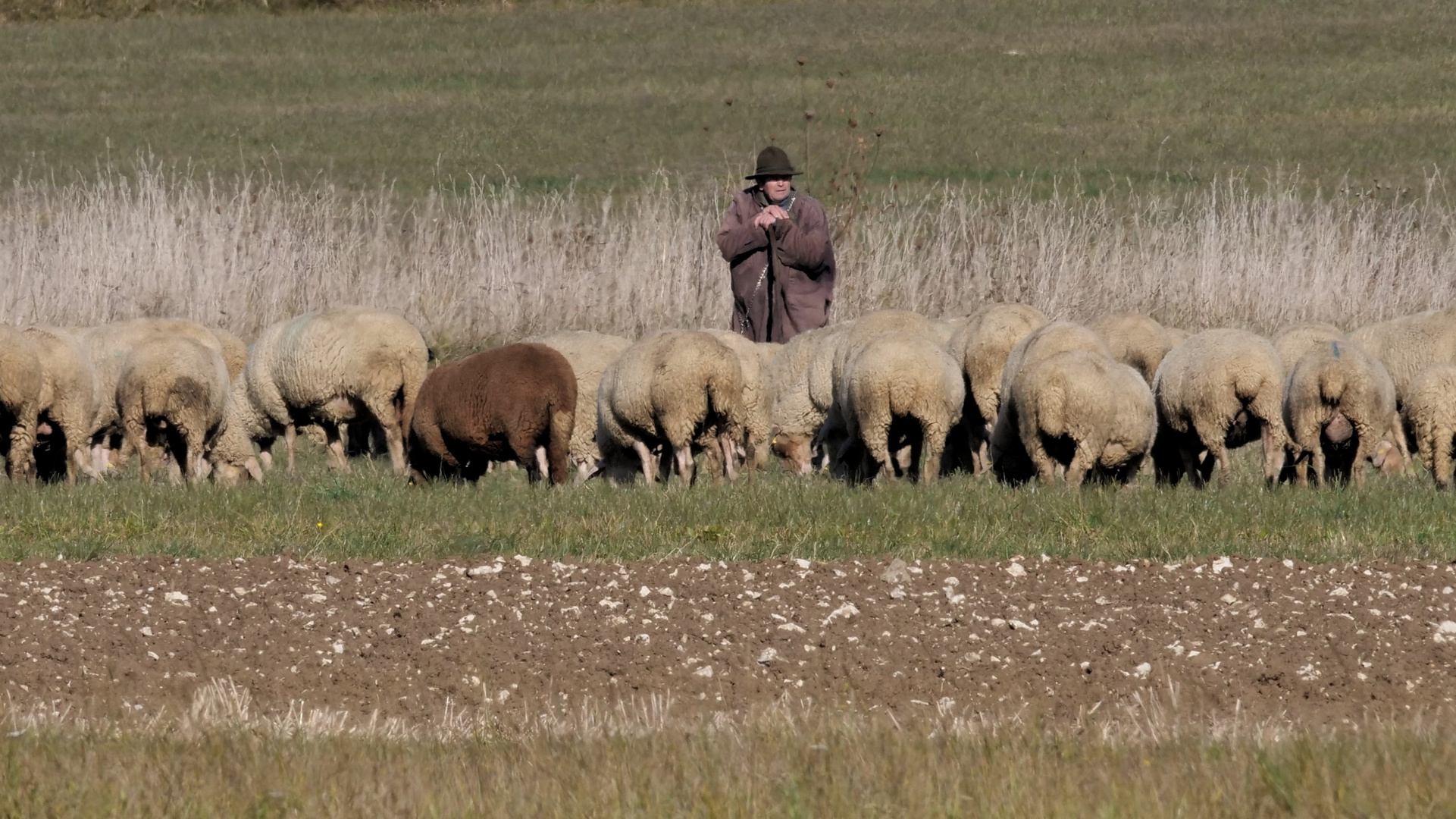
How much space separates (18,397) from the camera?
1269cm

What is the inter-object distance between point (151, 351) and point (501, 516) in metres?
4.14

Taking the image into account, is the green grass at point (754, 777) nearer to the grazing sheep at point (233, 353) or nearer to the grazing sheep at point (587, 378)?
the grazing sheep at point (587, 378)

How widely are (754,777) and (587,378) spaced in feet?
29.9

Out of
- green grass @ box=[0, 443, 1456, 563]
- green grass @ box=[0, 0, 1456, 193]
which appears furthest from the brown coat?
green grass @ box=[0, 0, 1456, 193]

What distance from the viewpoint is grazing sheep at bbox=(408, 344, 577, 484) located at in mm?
12320

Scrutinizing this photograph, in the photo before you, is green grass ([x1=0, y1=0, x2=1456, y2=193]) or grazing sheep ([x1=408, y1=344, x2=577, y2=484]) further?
green grass ([x1=0, y1=0, x2=1456, y2=193])

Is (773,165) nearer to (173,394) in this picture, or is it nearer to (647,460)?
(647,460)

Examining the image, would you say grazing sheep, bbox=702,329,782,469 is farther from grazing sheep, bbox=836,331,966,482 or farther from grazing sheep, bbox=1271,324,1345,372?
grazing sheep, bbox=1271,324,1345,372

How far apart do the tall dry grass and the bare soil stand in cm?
1100

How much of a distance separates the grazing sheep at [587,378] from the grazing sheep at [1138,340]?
351 centimetres

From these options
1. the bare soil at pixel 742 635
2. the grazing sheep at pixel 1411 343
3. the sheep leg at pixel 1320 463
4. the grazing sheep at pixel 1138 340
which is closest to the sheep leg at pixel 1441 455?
the sheep leg at pixel 1320 463

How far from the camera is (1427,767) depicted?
4.82m

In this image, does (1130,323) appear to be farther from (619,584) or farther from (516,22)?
(516,22)

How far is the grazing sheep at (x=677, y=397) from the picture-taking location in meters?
12.5
